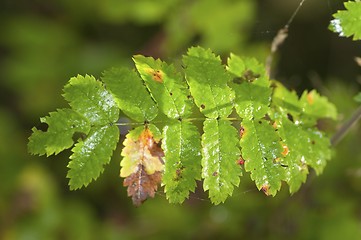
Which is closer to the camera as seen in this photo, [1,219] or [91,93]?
[91,93]

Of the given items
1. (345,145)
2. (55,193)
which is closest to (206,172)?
(345,145)

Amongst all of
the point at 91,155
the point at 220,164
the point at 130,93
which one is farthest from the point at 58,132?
the point at 220,164

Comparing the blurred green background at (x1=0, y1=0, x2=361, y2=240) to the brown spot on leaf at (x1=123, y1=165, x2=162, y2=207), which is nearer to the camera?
the brown spot on leaf at (x1=123, y1=165, x2=162, y2=207)

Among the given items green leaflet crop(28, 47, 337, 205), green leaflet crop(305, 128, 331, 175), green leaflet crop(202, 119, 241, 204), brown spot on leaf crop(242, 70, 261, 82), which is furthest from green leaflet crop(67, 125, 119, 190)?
green leaflet crop(305, 128, 331, 175)

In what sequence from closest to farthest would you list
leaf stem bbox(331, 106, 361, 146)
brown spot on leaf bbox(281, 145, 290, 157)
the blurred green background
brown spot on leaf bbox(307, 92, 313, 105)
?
brown spot on leaf bbox(281, 145, 290, 157)
leaf stem bbox(331, 106, 361, 146)
brown spot on leaf bbox(307, 92, 313, 105)
the blurred green background

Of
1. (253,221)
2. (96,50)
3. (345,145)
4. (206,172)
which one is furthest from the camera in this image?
(96,50)

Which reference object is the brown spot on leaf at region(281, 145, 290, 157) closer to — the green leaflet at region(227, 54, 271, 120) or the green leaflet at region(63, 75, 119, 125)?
the green leaflet at region(227, 54, 271, 120)

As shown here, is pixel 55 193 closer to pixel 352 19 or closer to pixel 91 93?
pixel 91 93

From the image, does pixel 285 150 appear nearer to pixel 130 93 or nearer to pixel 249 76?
pixel 249 76
